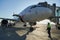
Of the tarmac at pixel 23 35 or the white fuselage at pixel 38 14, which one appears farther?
the tarmac at pixel 23 35

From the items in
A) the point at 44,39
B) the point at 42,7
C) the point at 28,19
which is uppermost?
the point at 42,7

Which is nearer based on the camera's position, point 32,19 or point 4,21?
point 32,19

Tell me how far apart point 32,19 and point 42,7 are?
1206mm

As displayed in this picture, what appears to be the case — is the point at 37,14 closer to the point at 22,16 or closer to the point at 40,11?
the point at 40,11

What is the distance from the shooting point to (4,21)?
27297 mm

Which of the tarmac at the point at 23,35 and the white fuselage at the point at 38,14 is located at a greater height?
the white fuselage at the point at 38,14

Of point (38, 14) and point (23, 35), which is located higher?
point (38, 14)

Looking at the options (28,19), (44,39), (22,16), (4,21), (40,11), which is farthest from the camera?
(4,21)

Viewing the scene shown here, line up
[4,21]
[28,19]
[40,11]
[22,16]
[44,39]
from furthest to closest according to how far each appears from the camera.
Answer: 1. [4,21]
2. [44,39]
3. [22,16]
4. [28,19]
5. [40,11]

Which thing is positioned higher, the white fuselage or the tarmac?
the white fuselage

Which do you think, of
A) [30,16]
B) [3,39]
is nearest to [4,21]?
[3,39]

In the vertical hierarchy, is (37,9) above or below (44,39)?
above

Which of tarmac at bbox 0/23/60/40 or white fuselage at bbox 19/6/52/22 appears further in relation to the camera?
tarmac at bbox 0/23/60/40

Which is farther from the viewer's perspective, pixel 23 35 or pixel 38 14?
pixel 23 35
